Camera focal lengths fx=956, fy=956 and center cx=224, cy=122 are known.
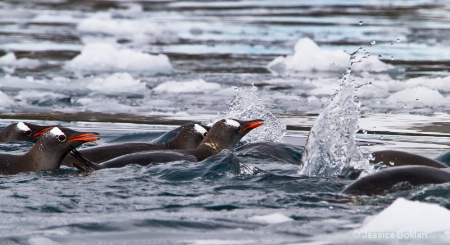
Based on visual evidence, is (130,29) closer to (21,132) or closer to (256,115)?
(256,115)

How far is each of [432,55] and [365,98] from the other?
4402 mm

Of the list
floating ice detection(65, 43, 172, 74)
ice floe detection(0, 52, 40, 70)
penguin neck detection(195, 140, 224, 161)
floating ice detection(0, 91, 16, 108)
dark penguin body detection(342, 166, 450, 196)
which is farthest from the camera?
ice floe detection(0, 52, 40, 70)

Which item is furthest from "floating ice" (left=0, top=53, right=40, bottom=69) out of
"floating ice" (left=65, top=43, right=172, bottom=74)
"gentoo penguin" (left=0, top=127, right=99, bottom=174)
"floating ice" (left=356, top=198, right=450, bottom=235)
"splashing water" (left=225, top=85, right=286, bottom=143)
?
"floating ice" (left=356, top=198, right=450, bottom=235)

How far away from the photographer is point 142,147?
25.5 feet

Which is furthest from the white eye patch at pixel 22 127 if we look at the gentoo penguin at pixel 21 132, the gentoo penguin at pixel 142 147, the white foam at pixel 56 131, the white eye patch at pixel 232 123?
the white eye patch at pixel 232 123

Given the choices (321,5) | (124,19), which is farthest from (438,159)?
(321,5)

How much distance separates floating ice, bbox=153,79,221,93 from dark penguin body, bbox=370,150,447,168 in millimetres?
5100

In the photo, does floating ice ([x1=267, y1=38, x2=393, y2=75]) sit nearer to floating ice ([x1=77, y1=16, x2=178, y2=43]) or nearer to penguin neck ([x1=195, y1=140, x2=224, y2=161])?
floating ice ([x1=77, y1=16, x2=178, y2=43])

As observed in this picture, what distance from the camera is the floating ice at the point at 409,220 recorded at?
4938 mm

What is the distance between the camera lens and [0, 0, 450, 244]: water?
17.5 feet

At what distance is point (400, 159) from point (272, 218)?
6.64 ft

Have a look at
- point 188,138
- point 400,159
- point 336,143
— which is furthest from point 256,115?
point 400,159

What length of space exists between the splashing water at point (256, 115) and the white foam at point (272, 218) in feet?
11.6

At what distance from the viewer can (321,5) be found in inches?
945
